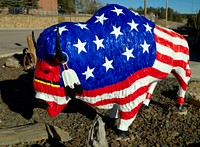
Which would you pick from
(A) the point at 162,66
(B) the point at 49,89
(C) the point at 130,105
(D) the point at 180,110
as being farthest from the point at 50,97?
(D) the point at 180,110

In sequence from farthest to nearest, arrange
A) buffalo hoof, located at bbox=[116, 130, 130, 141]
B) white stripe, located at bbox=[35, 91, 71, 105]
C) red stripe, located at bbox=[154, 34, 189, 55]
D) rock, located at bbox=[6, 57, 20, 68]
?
rock, located at bbox=[6, 57, 20, 68]
buffalo hoof, located at bbox=[116, 130, 130, 141]
red stripe, located at bbox=[154, 34, 189, 55]
white stripe, located at bbox=[35, 91, 71, 105]

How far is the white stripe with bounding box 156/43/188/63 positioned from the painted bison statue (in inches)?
0.5

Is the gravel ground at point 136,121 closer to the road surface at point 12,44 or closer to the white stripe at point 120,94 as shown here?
the white stripe at point 120,94

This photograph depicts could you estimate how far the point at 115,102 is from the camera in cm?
361

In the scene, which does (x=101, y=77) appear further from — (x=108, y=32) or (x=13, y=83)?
(x=13, y=83)

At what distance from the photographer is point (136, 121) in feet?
15.3

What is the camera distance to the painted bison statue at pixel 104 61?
313 cm

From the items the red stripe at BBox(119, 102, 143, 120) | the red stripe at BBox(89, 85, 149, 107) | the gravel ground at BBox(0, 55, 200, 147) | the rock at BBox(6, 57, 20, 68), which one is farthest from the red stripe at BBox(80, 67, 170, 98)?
the rock at BBox(6, 57, 20, 68)

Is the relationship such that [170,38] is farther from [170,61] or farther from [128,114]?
[128,114]

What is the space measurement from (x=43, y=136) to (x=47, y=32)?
1.58m

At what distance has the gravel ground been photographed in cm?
399

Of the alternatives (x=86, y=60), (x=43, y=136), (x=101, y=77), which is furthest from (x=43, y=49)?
(x=43, y=136)

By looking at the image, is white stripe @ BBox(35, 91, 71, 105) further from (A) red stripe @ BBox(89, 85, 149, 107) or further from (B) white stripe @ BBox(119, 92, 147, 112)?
(B) white stripe @ BBox(119, 92, 147, 112)

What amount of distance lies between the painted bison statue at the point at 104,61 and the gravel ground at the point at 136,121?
20.8 inches
